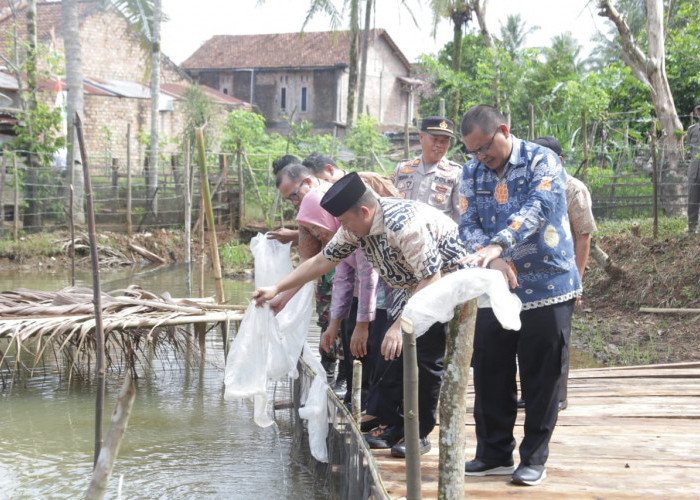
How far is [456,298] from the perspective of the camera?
2703 millimetres

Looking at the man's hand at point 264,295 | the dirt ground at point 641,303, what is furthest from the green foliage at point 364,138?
the man's hand at point 264,295

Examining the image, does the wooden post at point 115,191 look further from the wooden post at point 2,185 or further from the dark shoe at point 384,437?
the dark shoe at point 384,437

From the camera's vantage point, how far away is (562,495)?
3.28 m

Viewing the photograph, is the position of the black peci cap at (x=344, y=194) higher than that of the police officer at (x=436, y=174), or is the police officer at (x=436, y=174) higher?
the police officer at (x=436, y=174)

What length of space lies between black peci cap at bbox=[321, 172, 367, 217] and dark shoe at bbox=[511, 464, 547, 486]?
130 cm

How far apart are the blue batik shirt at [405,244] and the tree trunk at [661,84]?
326 inches

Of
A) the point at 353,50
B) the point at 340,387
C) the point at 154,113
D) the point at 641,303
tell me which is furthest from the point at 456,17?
the point at 340,387

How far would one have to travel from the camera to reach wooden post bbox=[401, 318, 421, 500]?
2.47 meters

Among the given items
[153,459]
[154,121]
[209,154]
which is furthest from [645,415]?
[154,121]

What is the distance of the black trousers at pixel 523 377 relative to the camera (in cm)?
336

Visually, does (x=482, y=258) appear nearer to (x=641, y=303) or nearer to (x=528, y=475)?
(x=528, y=475)

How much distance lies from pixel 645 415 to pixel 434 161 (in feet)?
6.26

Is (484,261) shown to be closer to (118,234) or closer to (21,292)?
(21,292)

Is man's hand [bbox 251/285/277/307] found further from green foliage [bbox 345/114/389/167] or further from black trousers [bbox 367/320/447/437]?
green foliage [bbox 345/114/389/167]
